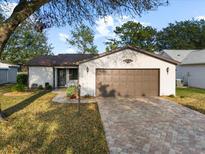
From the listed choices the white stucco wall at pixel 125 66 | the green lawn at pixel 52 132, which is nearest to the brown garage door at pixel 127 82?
the white stucco wall at pixel 125 66

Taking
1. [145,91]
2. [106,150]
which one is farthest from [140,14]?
[145,91]

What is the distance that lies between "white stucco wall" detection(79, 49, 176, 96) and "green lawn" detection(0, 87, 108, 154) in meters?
5.79

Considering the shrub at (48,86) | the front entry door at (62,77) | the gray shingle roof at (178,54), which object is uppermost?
the gray shingle roof at (178,54)

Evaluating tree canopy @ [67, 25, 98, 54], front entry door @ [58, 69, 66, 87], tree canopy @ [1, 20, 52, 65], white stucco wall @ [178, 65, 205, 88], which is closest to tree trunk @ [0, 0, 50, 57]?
front entry door @ [58, 69, 66, 87]

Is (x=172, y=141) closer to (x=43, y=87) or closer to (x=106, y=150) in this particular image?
(x=106, y=150)

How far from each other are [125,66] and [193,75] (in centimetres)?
1323

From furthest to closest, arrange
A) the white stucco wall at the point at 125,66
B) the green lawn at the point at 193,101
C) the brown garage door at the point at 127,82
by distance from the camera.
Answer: the brown garage door at the point at 127,82
the white stucco wall at the point at 125,66
the green lawn at the point at 193,101

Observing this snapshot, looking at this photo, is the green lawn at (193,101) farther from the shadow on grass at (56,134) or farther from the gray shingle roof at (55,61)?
the gray shingle roof at (55,61)

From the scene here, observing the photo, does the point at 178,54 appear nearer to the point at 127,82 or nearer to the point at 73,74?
the point at 73,74

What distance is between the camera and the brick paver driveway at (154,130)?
6703mm

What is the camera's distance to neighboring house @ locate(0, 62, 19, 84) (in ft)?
104

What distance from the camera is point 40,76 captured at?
25.0 meters

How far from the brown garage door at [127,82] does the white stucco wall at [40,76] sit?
28.5ft

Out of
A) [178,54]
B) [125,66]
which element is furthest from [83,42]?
Answer: [125,66]
